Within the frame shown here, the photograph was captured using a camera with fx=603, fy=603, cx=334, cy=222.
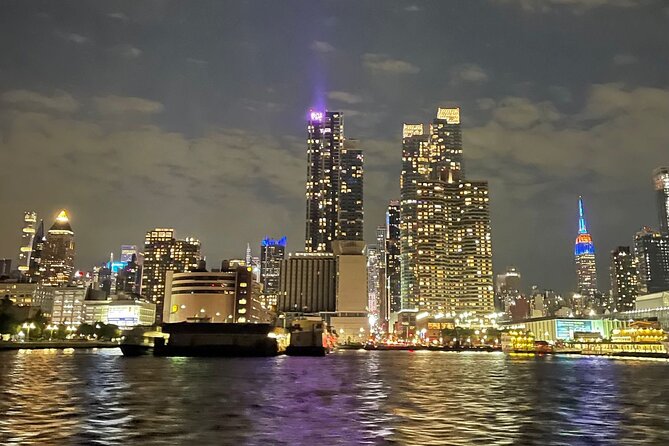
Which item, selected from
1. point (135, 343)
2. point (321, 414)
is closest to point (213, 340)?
point (135, 343)

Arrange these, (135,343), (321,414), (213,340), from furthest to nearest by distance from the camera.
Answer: (213,340), (135,343), (321,414)

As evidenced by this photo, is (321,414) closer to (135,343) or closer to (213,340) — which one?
(135,343)

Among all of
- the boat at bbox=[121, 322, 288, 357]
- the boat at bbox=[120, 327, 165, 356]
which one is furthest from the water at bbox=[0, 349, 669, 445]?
the boat at bbox=[121, 322, 288, 357]

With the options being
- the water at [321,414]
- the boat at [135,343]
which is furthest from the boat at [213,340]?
the water at [321,414]

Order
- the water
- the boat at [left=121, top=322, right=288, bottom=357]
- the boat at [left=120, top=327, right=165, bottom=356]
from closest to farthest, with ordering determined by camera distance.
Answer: the water, the boat at [left=120, top=327, right=165, bottom=356], the boat at [left=121, top=322, right=288, bottom=357]

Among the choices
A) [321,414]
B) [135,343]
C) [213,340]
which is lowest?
[321,414]

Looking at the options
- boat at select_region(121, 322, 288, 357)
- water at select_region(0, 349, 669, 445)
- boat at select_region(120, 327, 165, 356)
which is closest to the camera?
water at select_region(0, 349, 669, 445)

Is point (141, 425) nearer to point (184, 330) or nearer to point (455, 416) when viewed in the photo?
point (455, 416)

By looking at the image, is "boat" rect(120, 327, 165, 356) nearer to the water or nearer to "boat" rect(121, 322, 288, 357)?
"boat" rect(121, 322, 288, 357)

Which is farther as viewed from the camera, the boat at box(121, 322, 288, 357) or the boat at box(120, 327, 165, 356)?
the boat at box(121, 322, 288, 357)

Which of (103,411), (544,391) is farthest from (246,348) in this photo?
(103,411)

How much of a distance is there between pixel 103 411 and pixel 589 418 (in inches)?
1219

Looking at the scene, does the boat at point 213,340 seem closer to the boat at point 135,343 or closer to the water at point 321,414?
the boat at point 135,343

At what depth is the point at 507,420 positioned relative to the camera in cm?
3603
